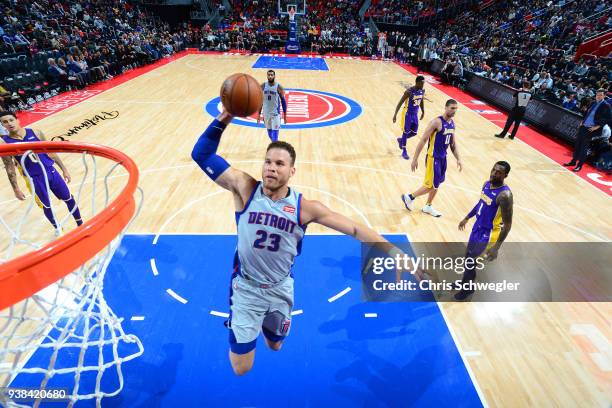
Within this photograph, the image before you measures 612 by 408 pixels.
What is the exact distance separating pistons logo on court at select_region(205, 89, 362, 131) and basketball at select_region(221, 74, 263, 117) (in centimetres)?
727

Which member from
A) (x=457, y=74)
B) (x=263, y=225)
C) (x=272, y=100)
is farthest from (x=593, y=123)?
(x=457, y=74)

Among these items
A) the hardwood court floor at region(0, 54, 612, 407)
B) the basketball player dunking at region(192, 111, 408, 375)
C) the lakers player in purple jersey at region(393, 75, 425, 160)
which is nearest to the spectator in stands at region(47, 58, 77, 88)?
the hardwood court floor at region(0, 54, 612, 407)

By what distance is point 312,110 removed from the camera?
12.4m

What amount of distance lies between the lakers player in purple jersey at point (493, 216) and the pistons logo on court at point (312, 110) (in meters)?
7.18

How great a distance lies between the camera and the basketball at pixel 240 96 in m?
2.92

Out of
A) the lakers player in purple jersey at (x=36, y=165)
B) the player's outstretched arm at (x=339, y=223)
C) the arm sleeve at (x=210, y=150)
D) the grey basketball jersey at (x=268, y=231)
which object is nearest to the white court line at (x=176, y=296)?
the lakers player in purple jersey at (x=36, y=165)

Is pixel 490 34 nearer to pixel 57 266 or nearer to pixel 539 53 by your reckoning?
pixel 539 53

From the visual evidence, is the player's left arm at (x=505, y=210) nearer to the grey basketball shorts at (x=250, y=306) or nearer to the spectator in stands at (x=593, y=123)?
the grey basketball shorts at (x=250, y=306)

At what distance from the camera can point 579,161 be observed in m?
8.38

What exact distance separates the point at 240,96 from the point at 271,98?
16.9 feet

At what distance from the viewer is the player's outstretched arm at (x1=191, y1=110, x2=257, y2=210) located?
2746 millimetres

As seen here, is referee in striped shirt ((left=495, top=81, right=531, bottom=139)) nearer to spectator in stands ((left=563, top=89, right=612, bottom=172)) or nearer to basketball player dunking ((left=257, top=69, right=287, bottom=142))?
spectator in stands ((left=563, top=89, right=612, bottom=172))

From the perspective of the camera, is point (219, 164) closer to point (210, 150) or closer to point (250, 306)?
point (210, 150)

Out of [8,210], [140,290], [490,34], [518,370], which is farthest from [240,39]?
[518,370]
